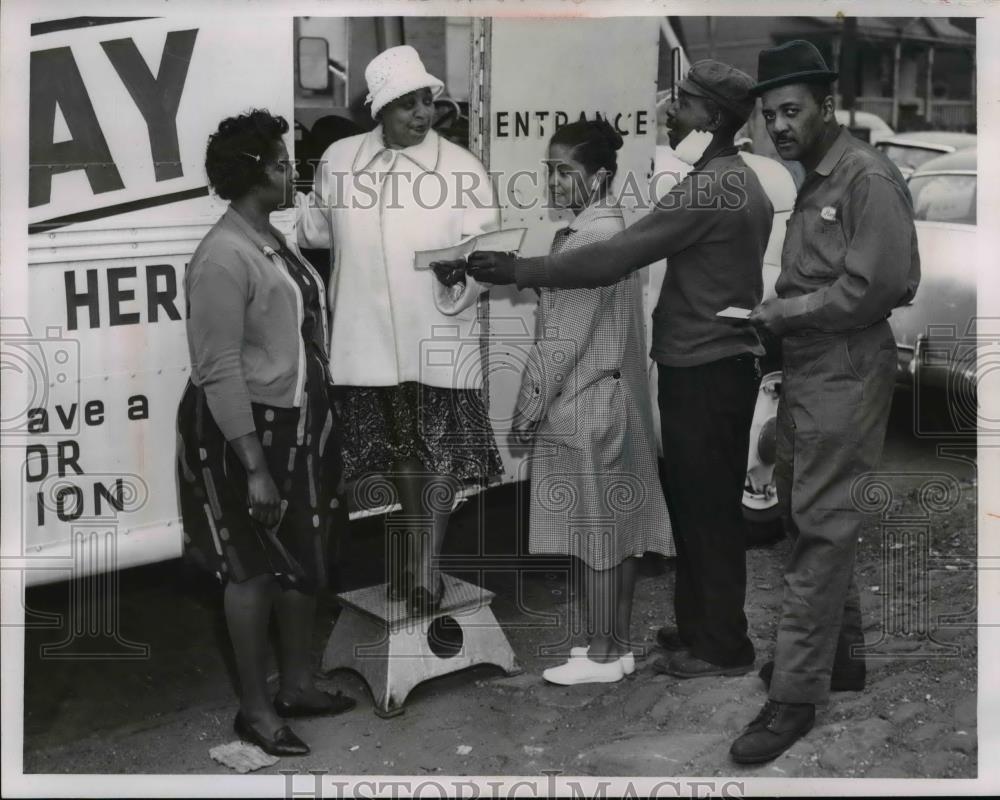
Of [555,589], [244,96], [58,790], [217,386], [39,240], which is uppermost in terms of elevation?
[244,96]

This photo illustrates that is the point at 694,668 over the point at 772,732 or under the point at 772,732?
over

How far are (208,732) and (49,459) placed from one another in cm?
106

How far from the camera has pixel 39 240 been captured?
13.5ft

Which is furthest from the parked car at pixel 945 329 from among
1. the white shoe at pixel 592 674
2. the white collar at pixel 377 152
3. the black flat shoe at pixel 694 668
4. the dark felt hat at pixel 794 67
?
the white collar at pixel 377 152

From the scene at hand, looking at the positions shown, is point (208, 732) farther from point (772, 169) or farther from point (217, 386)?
point (772, 169)

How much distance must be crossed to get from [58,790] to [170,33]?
2.55 m

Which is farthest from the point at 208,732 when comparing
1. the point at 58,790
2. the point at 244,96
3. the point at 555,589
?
the point at 244,96

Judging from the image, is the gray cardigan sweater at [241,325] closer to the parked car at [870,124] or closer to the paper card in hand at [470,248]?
the paper card in hand at [470,248]

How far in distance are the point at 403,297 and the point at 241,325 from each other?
622 millimetres

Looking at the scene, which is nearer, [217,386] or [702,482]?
[217,386]

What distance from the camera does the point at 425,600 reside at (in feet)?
14.2

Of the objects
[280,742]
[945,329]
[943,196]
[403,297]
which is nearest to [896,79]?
[943,196]

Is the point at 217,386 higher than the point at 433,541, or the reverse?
the point at 217,386

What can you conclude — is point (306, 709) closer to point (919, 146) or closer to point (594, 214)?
point (594, 214)
